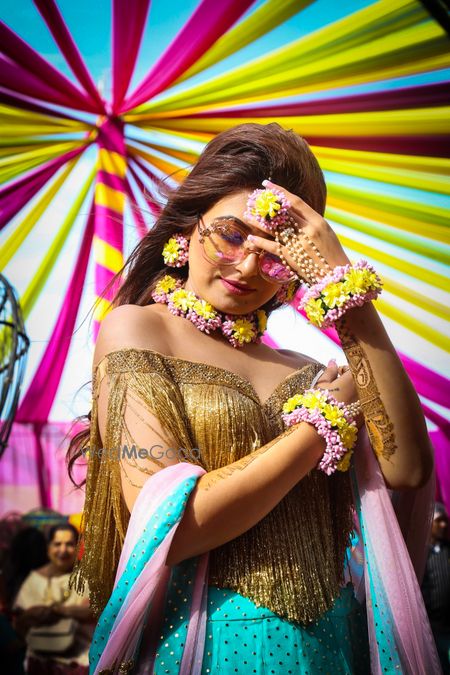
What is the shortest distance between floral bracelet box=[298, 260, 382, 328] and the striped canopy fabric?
1144 mm

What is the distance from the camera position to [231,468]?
58.9 inches

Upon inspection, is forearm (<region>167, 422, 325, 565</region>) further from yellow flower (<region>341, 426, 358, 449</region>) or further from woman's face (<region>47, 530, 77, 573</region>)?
woman's face (<region>47, 530, 77, 573</region>)

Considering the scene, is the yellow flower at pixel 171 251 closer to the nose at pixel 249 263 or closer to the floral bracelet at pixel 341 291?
the nose at pixel 249 263

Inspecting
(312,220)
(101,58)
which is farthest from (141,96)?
(312,220)

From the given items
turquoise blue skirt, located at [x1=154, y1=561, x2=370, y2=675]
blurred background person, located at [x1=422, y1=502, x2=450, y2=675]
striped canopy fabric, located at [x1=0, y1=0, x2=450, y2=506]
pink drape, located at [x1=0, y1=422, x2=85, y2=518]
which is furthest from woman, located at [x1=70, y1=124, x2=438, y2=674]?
pink drape, located at [x1=0, y1=422, x2=85, y2=518]

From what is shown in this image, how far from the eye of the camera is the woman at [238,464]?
1449mm

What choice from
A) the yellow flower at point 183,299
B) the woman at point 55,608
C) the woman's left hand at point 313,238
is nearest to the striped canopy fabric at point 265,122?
the yellow flower at point 183,299

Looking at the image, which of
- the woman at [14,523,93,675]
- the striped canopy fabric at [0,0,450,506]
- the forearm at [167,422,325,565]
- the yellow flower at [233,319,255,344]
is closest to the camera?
the forearm at [167,422,325,565]

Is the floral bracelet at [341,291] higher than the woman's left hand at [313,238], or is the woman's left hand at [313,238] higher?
the woman's left hand at [313,238]

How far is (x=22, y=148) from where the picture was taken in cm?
314

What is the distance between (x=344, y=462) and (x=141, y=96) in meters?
2.17

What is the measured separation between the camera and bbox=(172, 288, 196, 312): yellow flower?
1.84 m

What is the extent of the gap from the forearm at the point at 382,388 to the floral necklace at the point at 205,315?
393 mm

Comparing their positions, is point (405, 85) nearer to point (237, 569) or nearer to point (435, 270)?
point (435, 270)
